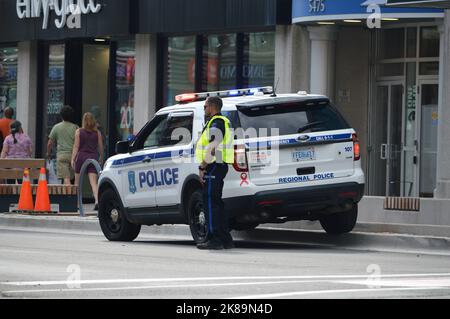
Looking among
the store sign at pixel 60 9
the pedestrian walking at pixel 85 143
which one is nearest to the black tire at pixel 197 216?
the pedestrian walking at pixel 85 143

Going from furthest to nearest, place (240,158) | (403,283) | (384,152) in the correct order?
(384,152) < (240,158) < (403,283)

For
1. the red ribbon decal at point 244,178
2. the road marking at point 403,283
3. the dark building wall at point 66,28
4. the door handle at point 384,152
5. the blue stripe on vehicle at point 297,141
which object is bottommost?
the road marking at point 403,283

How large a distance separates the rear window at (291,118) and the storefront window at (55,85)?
15965 millimetres

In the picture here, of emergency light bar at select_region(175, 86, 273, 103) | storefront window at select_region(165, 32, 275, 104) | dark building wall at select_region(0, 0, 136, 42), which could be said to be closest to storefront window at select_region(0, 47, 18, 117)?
dark building wall at select_region(0, 0, 136, 42)

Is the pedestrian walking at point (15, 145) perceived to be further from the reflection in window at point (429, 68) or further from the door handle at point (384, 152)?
the reflection in window at point (429, 68)

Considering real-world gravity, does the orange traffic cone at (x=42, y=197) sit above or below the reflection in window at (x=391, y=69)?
below

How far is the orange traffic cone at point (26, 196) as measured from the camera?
24969mm

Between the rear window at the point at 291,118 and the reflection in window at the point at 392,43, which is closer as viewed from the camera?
the rear window at the point at 291,118

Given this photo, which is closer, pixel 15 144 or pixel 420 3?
pixel 420 3

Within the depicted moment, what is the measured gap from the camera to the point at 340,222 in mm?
18422

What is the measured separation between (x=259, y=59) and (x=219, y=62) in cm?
129

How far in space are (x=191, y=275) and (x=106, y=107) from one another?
→ 19574 mm

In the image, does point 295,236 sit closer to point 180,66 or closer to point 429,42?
point 429,42

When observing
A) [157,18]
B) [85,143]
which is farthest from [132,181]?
[157,18]
